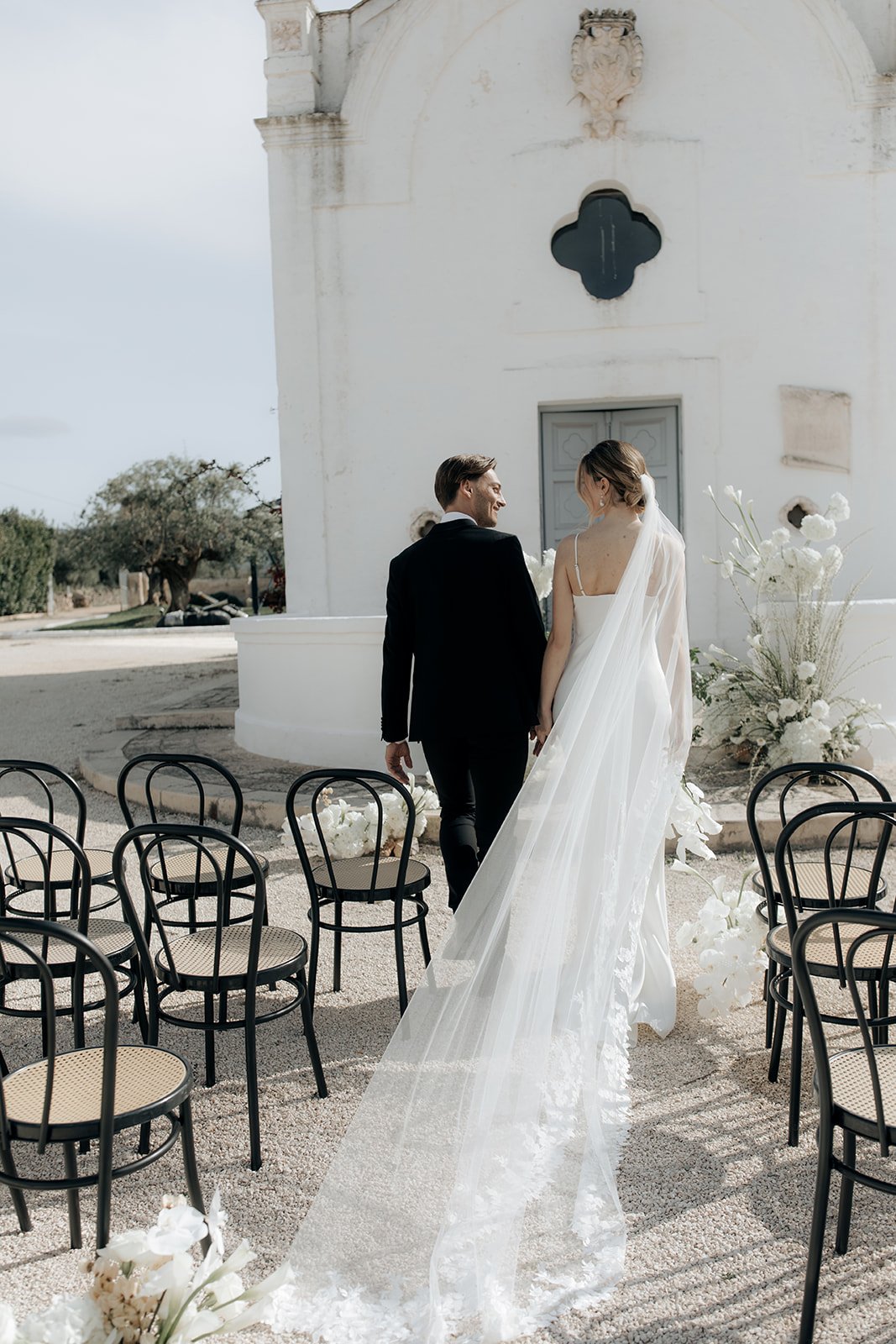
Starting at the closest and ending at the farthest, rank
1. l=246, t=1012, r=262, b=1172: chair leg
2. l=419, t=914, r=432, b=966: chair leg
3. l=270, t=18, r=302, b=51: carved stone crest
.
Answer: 1. l=246, t=1012, r=262, b=1172: chair leg
2. l=419, t=914, r=432, b=966: chair leg
3. l=270, t=18, r=302, b=51: carved stone crest

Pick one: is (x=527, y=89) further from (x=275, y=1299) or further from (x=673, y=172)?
(x=275, y=1299)

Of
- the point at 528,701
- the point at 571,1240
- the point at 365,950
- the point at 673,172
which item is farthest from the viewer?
the point at 673,172

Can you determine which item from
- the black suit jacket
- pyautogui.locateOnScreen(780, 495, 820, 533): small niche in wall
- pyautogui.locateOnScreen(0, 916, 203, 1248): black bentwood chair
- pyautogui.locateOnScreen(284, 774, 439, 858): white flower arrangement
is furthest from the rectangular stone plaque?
pyautogui.locateOnScreen(0, 916, 203, 1248): black bentwood chair

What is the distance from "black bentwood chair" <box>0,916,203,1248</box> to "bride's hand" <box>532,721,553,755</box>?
6.00ft

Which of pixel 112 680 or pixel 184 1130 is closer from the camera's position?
pixel 184 1130

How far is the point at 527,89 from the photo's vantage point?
988 centimetres

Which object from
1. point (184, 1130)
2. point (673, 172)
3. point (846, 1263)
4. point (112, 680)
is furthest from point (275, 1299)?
point (112, 680)

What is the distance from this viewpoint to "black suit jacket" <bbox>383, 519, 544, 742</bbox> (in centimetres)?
418

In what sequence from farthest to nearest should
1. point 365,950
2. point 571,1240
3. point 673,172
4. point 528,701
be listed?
point 673,172
point 365,950
point 528,701
point 571,1240

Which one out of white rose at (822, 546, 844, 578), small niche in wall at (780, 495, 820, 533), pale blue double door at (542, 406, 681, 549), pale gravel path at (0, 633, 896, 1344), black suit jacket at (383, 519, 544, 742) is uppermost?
pale blue double door at (542, 406, 681, 549)

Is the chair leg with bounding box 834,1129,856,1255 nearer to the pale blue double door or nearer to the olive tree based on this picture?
the pale blue double door

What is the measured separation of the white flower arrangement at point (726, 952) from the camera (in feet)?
13.1

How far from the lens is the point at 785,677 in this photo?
7.20 m

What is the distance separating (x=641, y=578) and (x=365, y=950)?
228 cm
